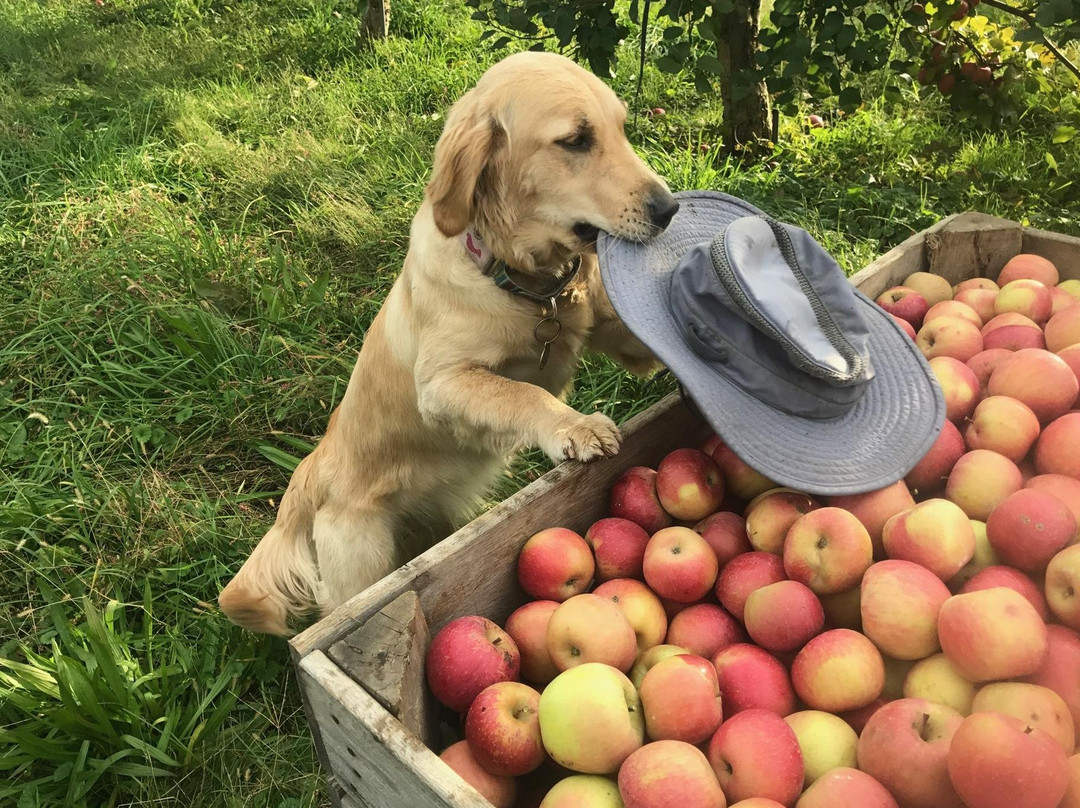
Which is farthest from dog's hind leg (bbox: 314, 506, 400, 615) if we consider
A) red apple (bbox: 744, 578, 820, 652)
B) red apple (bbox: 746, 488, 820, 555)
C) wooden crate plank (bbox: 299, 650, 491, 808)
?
red apple (bbox: 744, 578, 820, 652)

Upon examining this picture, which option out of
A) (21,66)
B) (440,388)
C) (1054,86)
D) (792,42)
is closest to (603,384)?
(440,388)

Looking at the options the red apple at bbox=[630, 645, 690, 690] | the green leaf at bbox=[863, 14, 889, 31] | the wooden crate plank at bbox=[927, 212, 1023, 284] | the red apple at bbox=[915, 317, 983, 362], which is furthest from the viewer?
the green leaf at bbox=[863, 14, 889, 31]

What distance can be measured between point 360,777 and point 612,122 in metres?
1.69

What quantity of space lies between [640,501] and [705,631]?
0.33 m

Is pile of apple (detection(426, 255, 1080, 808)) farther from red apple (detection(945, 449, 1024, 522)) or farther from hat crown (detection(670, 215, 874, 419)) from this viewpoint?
hat crown (detection(670, 215, 874, 419))

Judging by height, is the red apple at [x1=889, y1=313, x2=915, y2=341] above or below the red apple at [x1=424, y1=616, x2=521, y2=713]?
above

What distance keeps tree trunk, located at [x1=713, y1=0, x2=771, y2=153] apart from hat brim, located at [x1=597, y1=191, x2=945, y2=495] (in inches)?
101

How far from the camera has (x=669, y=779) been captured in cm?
117

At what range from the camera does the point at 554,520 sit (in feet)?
5.82

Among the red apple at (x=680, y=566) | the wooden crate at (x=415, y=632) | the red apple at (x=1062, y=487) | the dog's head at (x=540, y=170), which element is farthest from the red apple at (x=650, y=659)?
the dog's head at (x=540, y=170)

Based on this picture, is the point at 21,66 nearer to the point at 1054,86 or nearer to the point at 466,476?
the point at 466,476

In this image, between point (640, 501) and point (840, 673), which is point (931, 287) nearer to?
point (640, 501)

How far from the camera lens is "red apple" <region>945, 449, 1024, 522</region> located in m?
1.57

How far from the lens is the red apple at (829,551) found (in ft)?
4.81
